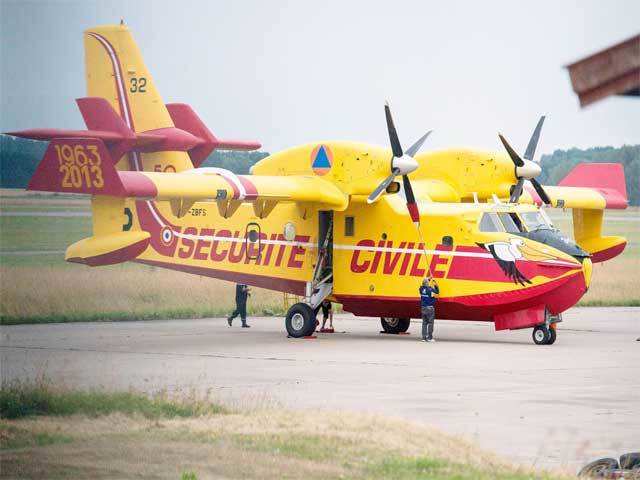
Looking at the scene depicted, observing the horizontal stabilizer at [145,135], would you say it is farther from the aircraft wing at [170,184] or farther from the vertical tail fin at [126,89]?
the aircraft wing at [170,184]

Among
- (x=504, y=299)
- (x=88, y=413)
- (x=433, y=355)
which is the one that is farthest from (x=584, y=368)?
(x=88, y=413)

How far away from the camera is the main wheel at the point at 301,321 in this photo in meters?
26.2

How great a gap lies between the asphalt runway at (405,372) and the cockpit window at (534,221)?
2588mm

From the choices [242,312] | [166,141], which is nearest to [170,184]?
[166,141]

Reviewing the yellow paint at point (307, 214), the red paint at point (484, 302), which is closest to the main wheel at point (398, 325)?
the red paint at point (484, 302)

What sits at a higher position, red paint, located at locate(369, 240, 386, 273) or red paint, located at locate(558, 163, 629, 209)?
red paint, located at locate(558, 163, 629, 209)

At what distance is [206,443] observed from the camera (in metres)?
11.6

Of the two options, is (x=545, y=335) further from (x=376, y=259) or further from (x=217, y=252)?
(x=217, y=252)

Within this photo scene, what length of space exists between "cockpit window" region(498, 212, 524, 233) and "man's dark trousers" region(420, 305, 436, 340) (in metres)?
2.40

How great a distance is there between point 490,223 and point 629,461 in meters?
14.4

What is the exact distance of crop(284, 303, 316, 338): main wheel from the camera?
26219 mm

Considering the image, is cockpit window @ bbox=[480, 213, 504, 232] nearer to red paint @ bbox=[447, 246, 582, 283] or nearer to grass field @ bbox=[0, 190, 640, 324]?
red paint @ bbox=[447, 246, 582, 283]

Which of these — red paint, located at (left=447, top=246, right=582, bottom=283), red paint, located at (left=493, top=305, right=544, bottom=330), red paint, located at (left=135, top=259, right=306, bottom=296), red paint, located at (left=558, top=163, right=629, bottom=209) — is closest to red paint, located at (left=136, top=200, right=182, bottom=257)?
red paint, located at (left=135, top=259, right=306, bottom=296)

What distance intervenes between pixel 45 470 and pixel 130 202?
19014 mm
